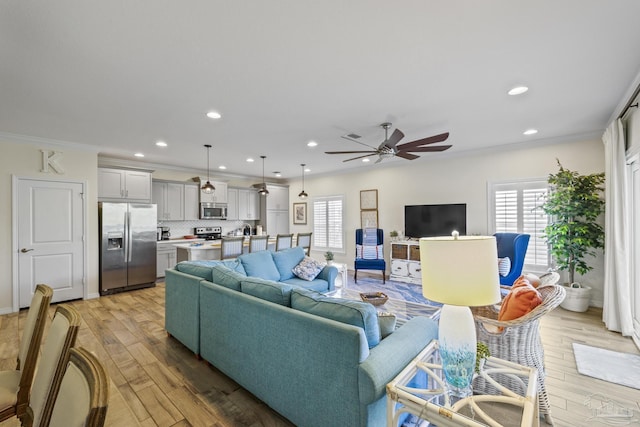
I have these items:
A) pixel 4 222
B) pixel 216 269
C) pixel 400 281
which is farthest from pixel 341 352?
pixel 4 222

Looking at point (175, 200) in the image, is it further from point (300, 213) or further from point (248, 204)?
point (300, 213)

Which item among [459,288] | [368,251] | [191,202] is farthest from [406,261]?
[191,202]

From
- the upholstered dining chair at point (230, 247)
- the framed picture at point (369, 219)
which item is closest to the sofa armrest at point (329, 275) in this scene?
the upholstered dining chair at point (230, 247)

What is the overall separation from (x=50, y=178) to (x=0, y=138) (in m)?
0.75

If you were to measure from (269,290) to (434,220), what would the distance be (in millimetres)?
4558

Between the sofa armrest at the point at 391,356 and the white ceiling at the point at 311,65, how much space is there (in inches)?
80.6

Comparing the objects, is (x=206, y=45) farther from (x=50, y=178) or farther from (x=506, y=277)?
(x=506, y=277)

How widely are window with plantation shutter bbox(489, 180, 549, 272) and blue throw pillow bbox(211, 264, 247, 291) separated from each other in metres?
4.73

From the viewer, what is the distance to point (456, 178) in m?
5.60

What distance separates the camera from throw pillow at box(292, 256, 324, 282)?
13.9 ft

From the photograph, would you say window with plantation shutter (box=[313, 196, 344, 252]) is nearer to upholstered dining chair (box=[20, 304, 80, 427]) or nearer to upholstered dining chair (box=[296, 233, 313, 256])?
upholstered dining chair (box=[296, 233, 313, 256])

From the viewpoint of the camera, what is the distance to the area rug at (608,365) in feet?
8.06

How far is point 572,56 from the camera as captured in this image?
7.49 ft

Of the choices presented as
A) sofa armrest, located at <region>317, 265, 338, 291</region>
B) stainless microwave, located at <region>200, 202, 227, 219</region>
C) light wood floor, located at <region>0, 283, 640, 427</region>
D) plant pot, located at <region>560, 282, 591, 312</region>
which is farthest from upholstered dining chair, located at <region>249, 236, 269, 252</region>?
plant pot, located at <region>560, 282, 591, 312</region>
